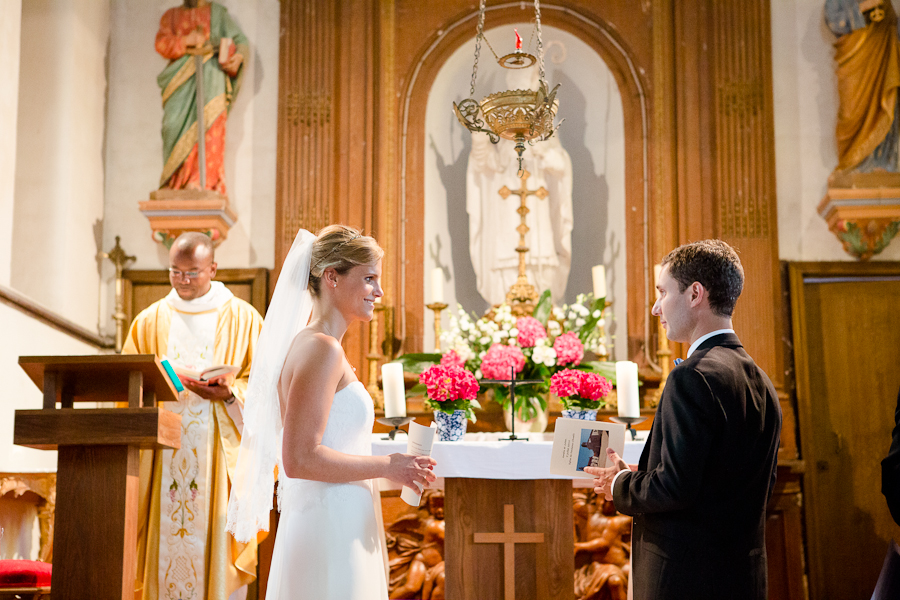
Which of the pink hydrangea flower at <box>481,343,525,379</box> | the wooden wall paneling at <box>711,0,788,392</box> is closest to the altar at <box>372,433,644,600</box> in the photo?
Result: the pink hydrangea flower at <box>481,343,525,379</box>

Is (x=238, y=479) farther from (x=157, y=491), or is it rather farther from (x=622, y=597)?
(x=622, y=597)

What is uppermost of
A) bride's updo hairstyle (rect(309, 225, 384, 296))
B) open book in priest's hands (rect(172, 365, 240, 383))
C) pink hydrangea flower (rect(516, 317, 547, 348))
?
bride's updo hairstyle (rect(309, 225, 384, 296))

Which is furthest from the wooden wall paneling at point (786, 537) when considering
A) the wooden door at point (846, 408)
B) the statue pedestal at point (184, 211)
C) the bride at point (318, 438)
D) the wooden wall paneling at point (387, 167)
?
the statue pedestal at point (184, 211)

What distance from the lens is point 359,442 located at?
2580 mm

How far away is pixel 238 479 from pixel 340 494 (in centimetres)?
54

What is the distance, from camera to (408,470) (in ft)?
8.38

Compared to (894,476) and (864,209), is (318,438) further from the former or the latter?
(864,209)

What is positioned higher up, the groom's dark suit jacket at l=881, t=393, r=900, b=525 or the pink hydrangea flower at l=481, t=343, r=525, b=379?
the pink hydrangea flower at l=481, t=343, r=525, b=379

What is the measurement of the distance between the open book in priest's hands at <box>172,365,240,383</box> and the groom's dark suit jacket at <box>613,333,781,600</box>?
2.42m

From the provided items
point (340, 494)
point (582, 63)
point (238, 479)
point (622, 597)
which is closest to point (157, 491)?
point (238, 479)

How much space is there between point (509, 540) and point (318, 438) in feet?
5.21

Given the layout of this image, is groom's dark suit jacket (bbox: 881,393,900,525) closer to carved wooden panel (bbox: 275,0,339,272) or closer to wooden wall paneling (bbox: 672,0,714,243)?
wooden wall paneling (bbox: 672,0,714,243)

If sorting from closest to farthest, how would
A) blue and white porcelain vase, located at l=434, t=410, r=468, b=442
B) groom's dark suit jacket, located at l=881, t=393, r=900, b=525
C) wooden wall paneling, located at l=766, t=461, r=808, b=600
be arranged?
1. groom's dark suit jacket, located at l=881, t=393, r=900, b=525
2. blue and white porcelain vase, located at l=434, t=410, r=468, b=442
3. wooden wall paneling, located at l=766, t=461, r=808, b=600

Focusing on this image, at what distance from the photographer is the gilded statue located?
16.3 feet
